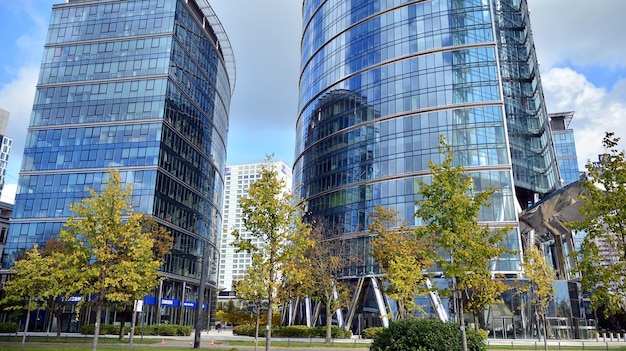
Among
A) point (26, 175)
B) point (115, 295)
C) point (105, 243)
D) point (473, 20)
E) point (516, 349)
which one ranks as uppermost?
point (473, 20)

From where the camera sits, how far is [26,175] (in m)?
70.4

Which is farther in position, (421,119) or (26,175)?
(26,175)

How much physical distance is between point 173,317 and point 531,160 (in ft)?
186

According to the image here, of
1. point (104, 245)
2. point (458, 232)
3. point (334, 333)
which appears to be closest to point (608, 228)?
point (458, 232)

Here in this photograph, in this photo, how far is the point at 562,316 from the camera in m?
54.2

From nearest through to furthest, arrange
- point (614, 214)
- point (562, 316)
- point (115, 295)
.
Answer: point (614, 214)
point (115, 295)
point (562, 316)

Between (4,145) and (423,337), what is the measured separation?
8168 inches

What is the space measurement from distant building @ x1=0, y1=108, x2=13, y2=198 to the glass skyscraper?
118m

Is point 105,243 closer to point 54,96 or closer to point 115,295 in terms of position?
point 115,295

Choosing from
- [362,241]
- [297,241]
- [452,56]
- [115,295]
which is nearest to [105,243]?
[115,295]

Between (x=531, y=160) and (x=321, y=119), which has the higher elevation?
(x=321, y=119)

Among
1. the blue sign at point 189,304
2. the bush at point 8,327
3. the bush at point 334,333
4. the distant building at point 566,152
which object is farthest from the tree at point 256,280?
the distant building at point 566,152

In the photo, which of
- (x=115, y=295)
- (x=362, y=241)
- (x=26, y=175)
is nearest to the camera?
(x=115, y=295)

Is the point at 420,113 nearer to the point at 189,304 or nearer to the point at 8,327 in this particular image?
the point at 189,304
